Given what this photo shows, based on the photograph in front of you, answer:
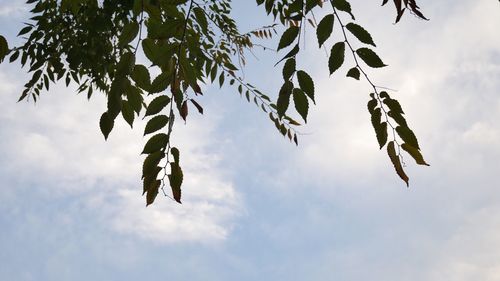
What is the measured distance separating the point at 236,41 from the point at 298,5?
→ 12.8ft

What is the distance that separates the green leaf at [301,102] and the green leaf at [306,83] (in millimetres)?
12

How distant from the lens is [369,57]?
129 cm

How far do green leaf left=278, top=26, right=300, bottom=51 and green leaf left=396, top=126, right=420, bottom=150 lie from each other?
366mm

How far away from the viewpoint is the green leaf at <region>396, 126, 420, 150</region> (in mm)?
1307

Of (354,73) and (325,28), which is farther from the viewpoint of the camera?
(354,73)

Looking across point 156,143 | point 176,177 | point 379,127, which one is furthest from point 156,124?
point 379,127

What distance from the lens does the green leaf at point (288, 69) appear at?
4.18 feet

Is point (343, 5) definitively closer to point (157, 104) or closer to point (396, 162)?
point (396, 162)

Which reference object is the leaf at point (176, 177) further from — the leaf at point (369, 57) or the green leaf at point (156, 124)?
the leaf at point (369, 57)

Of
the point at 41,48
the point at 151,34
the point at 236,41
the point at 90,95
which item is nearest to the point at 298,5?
the point at 151,34

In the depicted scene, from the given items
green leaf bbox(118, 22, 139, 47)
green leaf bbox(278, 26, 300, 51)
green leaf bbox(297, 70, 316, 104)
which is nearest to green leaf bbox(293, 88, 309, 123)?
green leaf bbox(297, 70, 316, 104)

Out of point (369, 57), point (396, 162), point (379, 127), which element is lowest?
point (396, 162)

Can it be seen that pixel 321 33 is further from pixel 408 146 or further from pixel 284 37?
pixel 408 146

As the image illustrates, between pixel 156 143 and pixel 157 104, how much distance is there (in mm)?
108
